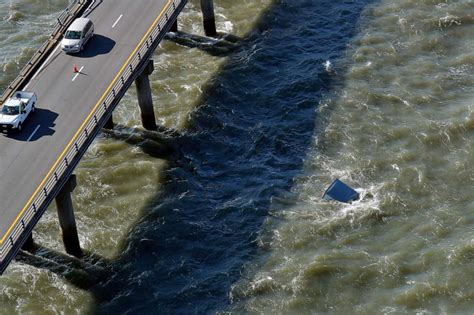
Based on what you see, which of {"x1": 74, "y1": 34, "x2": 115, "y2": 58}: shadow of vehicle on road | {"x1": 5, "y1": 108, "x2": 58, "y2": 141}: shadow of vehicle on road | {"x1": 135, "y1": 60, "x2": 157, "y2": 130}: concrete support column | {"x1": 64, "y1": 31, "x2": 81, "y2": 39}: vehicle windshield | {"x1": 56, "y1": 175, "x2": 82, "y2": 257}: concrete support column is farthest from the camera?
{"x1": 135, "y1": 60, "x2": 157, "y2": 130}: concrete support column

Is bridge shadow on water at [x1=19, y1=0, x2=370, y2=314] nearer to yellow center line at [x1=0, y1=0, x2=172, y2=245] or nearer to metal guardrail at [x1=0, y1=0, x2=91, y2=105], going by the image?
yellow center line at [x1=0, y1=0, x2=172, y2=245]

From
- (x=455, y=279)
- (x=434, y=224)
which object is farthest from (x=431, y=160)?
(x=455, y=279)

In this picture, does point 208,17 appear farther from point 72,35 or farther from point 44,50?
point 44,50

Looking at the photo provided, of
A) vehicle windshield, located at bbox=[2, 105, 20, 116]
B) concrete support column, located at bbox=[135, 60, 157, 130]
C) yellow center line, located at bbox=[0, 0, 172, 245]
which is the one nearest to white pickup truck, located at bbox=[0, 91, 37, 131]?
vehicle windshield, located at bbox=[2, 105, 20, 116]

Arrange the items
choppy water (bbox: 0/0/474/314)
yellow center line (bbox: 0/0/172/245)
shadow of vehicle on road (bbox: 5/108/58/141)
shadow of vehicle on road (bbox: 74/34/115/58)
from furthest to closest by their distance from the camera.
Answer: shadow of vehicle on road (bbox: 74/34/115/58) → shadow of vehicle on road (bbox: 5/108/58/141) → choppy water (bbox: 0/0/474/314) → yellow center line (bbox: 0/0/172/245)

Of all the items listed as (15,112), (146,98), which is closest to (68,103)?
(15,112)

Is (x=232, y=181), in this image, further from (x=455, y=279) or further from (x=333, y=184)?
(x=455, y=279)
